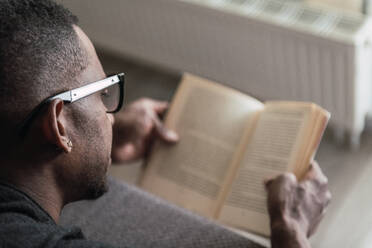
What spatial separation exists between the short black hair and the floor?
121 centimetres

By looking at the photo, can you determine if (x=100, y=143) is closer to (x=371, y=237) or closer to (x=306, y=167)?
(x=306, y=167)

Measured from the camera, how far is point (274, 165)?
1251 millimetres

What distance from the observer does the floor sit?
1.80 meters

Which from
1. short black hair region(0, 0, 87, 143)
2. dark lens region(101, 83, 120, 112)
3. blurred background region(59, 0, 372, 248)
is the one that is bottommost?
blurred background region(59, 0, 372, 248)

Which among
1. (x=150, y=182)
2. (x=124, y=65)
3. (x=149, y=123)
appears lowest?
(x=124, y=65)

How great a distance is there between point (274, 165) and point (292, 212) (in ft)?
0.46

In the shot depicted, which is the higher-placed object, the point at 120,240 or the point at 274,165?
the point at 274,165

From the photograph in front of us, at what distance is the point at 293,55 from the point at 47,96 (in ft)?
3.94

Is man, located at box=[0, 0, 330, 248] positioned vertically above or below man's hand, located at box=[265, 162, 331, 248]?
above

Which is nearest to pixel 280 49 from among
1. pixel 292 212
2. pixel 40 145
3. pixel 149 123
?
pixel 149 123

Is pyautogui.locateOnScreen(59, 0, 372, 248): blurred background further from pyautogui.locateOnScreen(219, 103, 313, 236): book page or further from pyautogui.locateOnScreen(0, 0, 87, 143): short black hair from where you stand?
pyautogui.locateOnScreen(0, 0, 87, 143): short black hair

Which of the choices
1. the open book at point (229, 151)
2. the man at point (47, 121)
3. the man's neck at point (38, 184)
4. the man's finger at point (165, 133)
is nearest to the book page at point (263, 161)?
the open book at point (229, 151)

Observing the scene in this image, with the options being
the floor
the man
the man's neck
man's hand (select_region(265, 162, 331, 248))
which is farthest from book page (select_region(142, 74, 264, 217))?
the floor

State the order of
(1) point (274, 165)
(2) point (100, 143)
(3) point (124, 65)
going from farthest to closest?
1. (3) point (124, 65)
2. (1) point (274, 165)
3. (2) point (100, 143)
